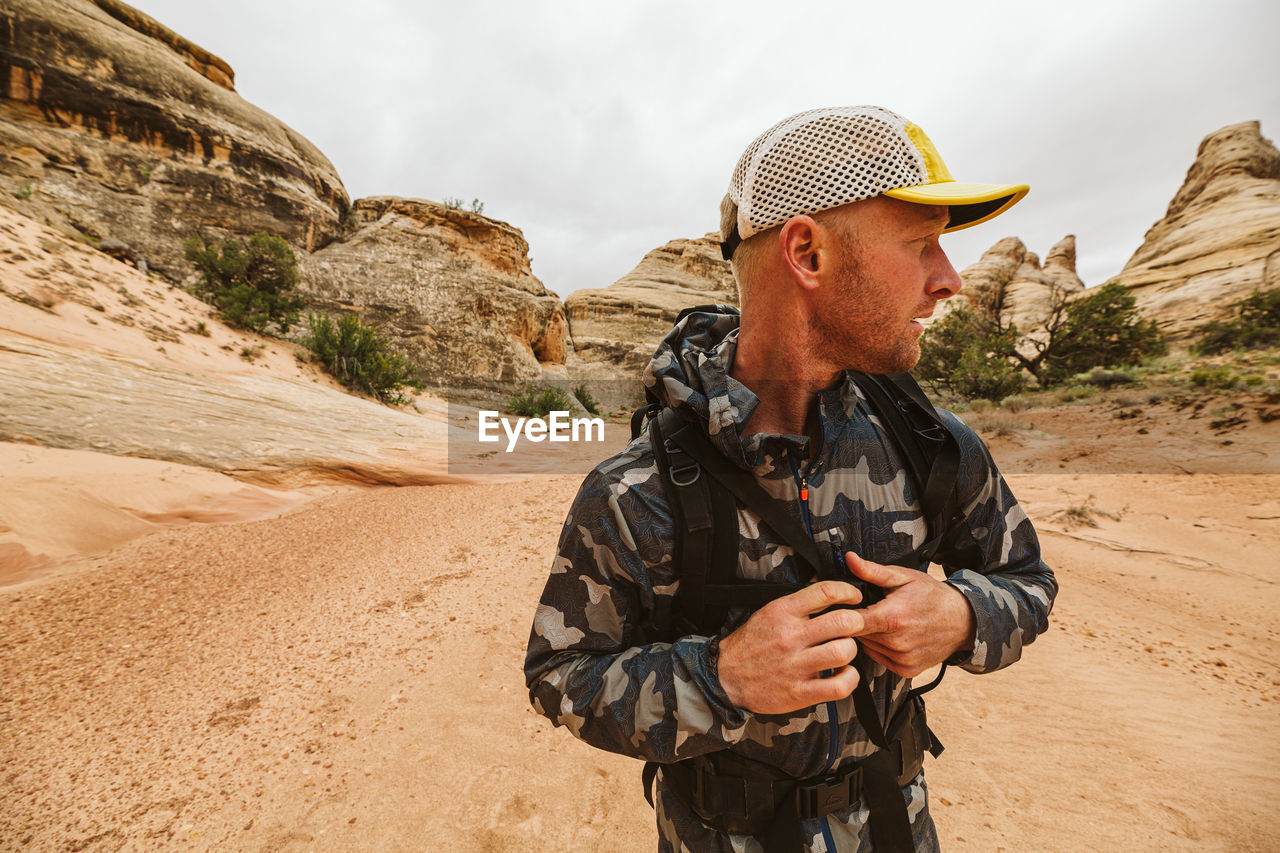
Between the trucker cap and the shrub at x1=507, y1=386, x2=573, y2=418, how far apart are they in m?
20.4

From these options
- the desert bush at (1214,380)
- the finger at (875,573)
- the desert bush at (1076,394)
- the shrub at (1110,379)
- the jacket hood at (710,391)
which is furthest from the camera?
the shrub at (1110,379)

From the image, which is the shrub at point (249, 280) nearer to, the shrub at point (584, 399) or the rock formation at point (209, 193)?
the rock formation at point (209, 193)

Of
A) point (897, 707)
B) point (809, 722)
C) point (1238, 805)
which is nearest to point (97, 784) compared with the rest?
point (809, 722)

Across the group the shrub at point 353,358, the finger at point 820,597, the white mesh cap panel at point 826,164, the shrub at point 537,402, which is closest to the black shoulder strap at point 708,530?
the finger at point 820,597

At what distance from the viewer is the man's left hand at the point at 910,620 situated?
934mm

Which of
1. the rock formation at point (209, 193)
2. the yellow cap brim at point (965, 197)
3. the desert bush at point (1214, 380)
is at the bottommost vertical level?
the yellow cap brim at point (965, 197)

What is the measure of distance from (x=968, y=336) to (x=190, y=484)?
23331mm

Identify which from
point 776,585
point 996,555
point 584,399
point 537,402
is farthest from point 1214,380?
point 584,399

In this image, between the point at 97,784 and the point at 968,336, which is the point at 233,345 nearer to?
the point at 97,784

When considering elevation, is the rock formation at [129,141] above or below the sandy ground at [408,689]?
above

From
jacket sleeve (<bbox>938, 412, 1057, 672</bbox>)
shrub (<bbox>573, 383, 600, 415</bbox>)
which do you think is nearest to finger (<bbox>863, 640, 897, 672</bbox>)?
jacket sleeve (<bbox>938, 412, 1057, 672</bbox>)

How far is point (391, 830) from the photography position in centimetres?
206

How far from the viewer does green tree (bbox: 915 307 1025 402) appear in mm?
16422

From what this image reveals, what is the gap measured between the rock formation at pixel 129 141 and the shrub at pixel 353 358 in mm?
5469
